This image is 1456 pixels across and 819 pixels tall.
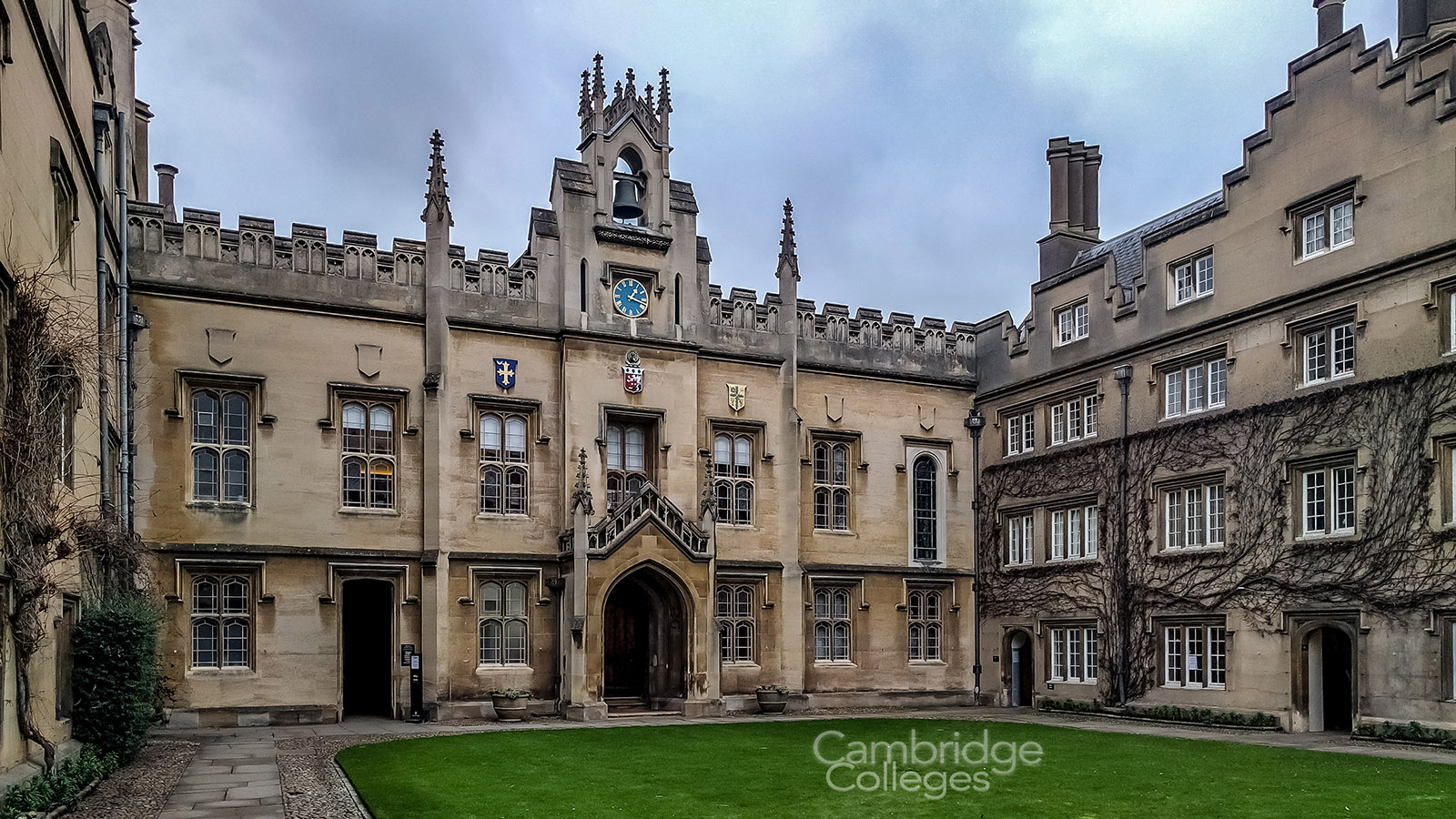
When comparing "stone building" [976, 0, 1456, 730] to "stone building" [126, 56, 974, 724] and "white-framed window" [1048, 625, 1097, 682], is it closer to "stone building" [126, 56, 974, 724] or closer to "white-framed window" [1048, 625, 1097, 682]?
"white-framed window" [1048, 625, 1097, 682]

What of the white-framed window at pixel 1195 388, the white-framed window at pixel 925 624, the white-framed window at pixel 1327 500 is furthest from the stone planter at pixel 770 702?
the white-framed window at pixel 1327 500

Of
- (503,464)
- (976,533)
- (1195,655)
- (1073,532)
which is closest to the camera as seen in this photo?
(1195,655)

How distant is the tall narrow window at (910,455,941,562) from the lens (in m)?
32.2

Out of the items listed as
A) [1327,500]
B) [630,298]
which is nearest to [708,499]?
[630,298]

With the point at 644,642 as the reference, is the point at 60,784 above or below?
above

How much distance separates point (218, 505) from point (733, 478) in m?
11.9

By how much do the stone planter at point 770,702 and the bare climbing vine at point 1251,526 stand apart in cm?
691

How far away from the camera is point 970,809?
43.2ft

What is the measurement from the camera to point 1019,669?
31484mm

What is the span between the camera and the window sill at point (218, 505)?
24.3 m

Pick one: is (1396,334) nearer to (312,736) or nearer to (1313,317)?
(1313,317)

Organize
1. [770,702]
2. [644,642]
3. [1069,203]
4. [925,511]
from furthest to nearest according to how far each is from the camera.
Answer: [1069,203]
[925,511]
[644,642]
[770,702]

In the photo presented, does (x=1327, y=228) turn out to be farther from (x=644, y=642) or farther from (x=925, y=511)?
(x=644, y=642)

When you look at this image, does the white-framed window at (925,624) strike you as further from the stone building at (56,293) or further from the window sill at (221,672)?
the stone building at (56,293)
